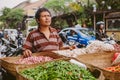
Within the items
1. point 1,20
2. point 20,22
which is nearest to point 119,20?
point 20,22

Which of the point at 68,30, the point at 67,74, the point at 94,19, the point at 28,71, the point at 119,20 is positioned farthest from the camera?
the point at 94,19

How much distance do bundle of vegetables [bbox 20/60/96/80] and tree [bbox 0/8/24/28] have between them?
47.4m

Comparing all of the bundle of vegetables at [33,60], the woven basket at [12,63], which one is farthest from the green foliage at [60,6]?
the bundle of vegetables at [33,60]

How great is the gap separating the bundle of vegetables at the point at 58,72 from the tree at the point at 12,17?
156ft

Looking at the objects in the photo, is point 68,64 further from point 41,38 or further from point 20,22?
point 20,22

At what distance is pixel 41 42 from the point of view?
420 cm

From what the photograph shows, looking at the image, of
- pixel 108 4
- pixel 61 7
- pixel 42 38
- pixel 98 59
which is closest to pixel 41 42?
pixel 42 38

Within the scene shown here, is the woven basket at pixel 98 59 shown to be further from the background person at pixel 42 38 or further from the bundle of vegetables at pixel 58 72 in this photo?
the background person at pixel 42 38

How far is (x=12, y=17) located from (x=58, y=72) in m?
49.0

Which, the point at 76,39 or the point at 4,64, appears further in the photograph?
the point at 76,39

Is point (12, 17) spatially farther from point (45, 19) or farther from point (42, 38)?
point (45, 19)

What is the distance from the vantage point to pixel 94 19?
26.5 meters

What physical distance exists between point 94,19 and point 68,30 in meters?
9.44

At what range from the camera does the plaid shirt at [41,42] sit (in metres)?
4.19
